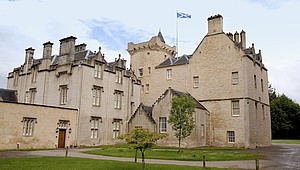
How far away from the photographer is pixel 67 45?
122 feet

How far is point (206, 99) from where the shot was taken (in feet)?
130

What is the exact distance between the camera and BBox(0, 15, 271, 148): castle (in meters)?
35.0

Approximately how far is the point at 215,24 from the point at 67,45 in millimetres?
20189

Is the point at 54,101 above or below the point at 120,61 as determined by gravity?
below

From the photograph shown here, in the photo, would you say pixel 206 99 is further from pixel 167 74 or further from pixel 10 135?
pixel 10 135

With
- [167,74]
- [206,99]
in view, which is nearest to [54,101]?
[167,74]

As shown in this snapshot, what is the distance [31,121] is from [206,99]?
887 inches

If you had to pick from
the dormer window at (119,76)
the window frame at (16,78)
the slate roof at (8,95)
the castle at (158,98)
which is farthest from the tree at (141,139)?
the window frame at (16,78)

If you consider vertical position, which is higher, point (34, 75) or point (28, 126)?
point (34, 75)

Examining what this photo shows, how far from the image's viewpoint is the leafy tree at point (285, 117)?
63656mm

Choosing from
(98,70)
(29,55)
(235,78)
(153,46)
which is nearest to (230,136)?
(235,78)

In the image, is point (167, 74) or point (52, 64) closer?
point (52, 64)

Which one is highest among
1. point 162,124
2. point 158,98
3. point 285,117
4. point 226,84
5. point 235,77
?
point 235,77

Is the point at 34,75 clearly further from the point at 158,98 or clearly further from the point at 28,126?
the point at 158,98
